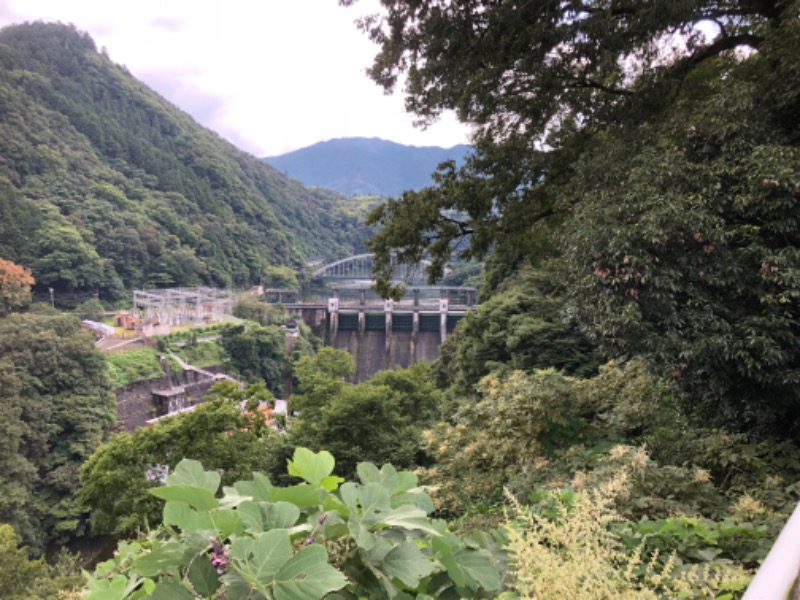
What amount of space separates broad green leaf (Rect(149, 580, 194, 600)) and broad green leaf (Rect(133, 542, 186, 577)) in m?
0.03

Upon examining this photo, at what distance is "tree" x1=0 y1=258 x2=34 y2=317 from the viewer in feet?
79.1

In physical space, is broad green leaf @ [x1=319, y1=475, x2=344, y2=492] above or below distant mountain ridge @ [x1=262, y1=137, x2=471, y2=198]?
below

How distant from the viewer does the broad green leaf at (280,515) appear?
0.57 m

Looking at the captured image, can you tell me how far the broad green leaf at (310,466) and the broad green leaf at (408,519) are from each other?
0.12 meters

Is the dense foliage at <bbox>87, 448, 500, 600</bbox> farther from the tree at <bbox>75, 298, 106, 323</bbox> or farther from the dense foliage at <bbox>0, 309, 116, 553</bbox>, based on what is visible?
the tree at <bbox>75, 298, 106, 323</bbox>

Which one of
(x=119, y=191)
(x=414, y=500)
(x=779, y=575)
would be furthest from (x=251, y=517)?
(x=119, y=191)

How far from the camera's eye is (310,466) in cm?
72

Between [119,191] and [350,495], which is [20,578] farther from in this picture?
[119,191]

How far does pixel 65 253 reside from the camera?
1172 inches

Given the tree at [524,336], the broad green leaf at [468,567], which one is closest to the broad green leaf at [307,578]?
the broad green leaf at [468,567]

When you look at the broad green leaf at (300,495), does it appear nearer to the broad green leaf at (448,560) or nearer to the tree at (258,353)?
the broad green leaf at (448,560)

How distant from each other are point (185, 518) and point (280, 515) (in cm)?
11

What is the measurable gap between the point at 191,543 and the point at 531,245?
567 centimetres

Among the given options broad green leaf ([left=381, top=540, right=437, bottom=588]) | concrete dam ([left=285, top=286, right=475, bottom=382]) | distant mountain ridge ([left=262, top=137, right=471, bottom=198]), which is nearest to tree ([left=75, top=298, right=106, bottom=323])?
concrete dam ([left=285, top=286, right=475, bottom=382])
